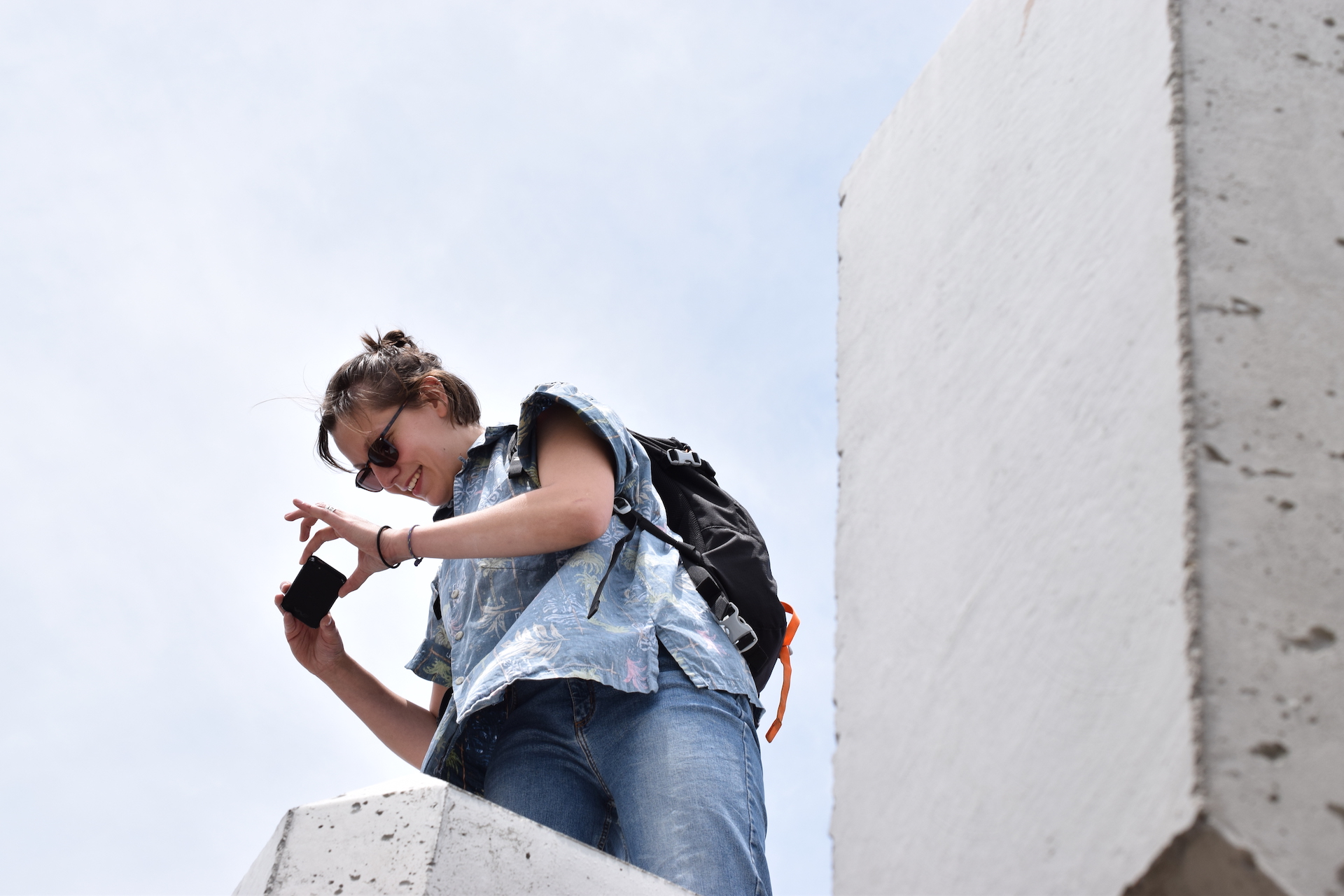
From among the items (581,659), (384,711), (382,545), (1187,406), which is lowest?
(384,711)

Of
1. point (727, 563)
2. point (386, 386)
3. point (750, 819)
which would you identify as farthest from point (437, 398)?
point (750, 819)

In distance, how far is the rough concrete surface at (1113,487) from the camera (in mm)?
865

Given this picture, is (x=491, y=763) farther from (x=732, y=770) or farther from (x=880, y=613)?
(x=880, y=613)

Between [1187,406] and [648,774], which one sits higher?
[1187,406]

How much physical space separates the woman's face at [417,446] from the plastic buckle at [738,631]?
0.71m

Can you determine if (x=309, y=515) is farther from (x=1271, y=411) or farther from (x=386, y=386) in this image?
(x=1271, y=411)

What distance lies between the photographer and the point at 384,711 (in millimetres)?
2562

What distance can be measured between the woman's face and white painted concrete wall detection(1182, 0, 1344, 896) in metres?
1.75

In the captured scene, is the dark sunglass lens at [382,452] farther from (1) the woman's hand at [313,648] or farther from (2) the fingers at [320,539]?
(1) the woman's hand at [313,648]

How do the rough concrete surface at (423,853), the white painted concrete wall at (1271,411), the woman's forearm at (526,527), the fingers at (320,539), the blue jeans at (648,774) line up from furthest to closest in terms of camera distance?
the fingers at (320,539) < the woman's forearm at (526,527) < the blue jeans at (648,774) < the rough concrete surface at (423,853) < the white painted concrete wall at (1271,411)

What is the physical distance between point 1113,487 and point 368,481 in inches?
75.2

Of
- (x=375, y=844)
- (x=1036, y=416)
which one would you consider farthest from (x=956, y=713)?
(x=375, y=844)

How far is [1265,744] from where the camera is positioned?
2.77ft

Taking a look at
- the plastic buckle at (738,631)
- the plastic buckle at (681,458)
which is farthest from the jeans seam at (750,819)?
the plastic buckle at (681,458)
